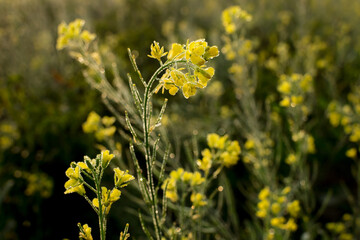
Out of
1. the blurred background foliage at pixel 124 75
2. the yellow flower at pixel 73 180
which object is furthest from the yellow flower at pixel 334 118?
the yellow flower at pixel 73 180

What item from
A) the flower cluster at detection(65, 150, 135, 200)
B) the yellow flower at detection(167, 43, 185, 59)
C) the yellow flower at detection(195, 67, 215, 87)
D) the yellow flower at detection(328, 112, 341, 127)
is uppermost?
the yellow flower at detection(328, 112, 341, 127)

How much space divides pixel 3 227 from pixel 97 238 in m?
0.72

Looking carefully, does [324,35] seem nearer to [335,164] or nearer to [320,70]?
[320,70]

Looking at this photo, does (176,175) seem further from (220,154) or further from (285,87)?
(285,87)

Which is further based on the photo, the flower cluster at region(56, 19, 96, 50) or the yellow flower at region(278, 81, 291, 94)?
the yellow flower at region(278, 81, 291, 94)

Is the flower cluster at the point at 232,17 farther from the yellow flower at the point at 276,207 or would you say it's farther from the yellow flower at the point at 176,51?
the yellow flower at the point at 176,51

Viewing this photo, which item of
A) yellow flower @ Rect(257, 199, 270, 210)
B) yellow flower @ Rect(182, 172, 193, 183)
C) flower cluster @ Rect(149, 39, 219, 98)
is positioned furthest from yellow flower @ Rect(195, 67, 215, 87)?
yellow flower @ Rect(257, 199, 270, 210)

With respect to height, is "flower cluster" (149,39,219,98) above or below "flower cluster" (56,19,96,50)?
below

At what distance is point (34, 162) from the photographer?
2887 mm

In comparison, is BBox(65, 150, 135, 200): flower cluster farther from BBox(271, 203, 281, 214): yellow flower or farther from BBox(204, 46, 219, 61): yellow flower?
BBox(271, 203, 281, 214): yellow flower

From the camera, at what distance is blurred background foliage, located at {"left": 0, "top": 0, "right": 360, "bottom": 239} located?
2.63 meters

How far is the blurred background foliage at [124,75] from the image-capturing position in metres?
2.63

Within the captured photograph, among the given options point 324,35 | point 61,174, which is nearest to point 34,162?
point 61,174

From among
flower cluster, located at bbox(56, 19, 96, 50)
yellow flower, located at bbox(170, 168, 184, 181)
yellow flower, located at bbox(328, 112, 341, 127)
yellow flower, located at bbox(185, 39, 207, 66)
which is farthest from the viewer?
yellow flower, located at bbox(328, 112, 341, 127)
